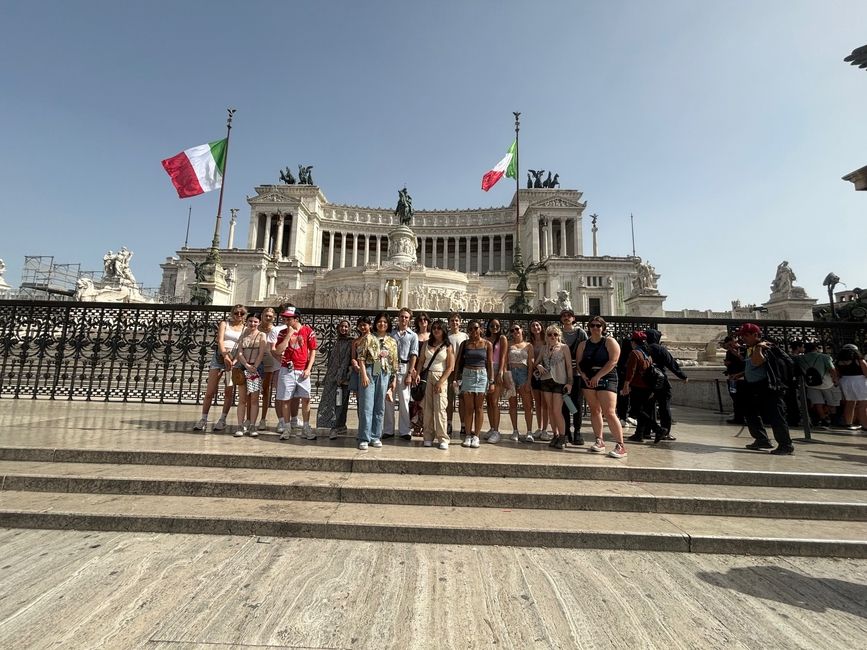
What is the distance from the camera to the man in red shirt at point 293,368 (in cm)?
579

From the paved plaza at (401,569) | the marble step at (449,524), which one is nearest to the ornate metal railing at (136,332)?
the paved plaza at (401,569)

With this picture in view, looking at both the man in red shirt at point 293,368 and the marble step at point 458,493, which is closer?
the marble step at point 458,493

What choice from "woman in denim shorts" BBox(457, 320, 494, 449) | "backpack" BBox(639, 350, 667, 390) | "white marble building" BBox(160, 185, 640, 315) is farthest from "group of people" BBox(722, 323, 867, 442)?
"white marble building" BBox(160, 185, 640, 315)

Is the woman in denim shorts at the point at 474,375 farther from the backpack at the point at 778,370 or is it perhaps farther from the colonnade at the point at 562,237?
the colonnade at the point at 562,237

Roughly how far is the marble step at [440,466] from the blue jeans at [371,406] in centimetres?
70

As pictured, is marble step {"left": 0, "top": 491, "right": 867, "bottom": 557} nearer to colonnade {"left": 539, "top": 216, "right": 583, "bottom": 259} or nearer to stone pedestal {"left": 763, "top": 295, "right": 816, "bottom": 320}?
stone pedestal {"left": 763, "top": 295, "right": 816, "bottom": 320}

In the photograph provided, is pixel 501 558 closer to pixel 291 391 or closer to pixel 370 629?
pixel 370 629

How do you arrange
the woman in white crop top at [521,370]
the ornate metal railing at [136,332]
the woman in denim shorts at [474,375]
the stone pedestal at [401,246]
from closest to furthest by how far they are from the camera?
the woman in denim shorts at [474,375], the woman in white crop top at [521,370], the ornate metal railing at [136,332], the stone pedestal at [401,246]

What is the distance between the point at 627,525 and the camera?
351 cm

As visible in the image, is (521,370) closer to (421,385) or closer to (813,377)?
(421,385)

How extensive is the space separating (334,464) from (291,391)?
1.77m

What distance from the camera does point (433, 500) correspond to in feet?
12.7

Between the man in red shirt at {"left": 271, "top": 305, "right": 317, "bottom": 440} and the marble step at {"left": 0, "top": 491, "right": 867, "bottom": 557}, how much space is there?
6.77 feet

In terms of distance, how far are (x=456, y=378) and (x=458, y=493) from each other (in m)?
2.26
